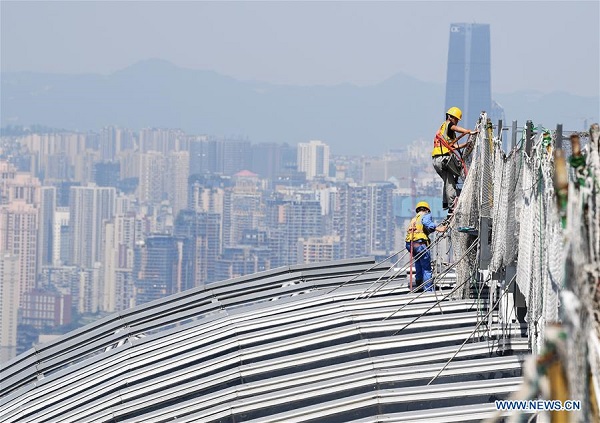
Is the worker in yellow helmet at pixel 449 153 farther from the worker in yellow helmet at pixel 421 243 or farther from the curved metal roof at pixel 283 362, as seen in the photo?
the curved metal roof at pixel 283 362

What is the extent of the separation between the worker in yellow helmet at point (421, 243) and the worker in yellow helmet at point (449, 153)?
0.45 meters

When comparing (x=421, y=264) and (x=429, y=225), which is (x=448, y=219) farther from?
(x=421, y=264)

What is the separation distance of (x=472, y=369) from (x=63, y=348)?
7.33 metres

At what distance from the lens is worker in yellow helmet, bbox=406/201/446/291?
1669 cm

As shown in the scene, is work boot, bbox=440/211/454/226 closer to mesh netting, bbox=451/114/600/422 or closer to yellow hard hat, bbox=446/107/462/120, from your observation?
mesh netting, bbox=451/114/600/422

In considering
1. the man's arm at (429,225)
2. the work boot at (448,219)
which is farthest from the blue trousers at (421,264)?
the work boot at (448,219)

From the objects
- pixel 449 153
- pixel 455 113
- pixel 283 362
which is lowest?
pixel 283 362

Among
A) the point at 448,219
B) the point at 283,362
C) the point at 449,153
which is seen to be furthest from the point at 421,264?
the point at 283,362

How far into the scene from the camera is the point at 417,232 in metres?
17.0

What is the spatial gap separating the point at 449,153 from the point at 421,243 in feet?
4.53

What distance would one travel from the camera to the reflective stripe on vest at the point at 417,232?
16.9 meters

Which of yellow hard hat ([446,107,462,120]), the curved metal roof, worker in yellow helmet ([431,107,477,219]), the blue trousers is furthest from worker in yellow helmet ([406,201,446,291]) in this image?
yellow hard hat ([446,107,462,120])

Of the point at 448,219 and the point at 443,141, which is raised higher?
the point at 443,141

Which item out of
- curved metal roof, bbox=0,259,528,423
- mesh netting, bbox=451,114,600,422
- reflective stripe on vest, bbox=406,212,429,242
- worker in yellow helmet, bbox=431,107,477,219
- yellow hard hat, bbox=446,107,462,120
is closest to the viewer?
mesh netting, bbox=451,114,600,422
